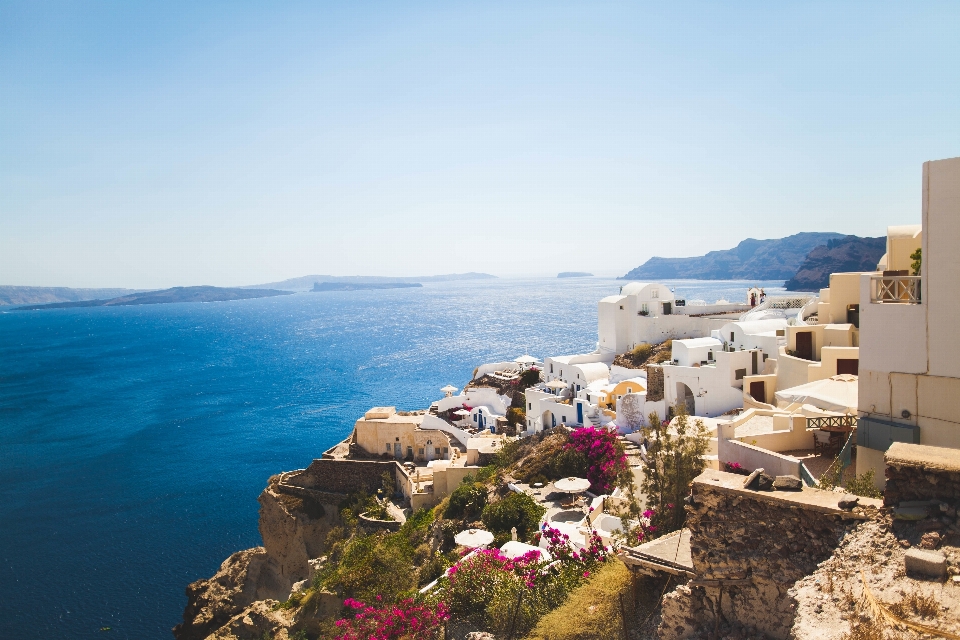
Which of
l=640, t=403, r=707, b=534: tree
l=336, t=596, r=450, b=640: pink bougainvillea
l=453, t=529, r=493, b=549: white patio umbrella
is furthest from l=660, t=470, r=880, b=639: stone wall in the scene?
l=453, t=529, r=493, b=549: white patio umbrella

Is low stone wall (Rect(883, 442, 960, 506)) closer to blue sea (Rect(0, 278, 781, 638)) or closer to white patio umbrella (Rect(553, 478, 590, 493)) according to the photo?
white patio umbrella (Rect(553, 478, 590, 493))

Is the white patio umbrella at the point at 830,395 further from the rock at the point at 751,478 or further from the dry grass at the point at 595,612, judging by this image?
the rock at the point at 751,478

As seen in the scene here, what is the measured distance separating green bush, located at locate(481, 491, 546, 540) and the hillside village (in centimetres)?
6

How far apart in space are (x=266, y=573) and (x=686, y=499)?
2730 cm

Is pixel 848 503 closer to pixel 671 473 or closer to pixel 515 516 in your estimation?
pixel 671 473

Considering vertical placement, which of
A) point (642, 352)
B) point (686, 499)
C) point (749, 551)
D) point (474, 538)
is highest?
point (686, 499)

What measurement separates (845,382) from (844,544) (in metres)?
12.1

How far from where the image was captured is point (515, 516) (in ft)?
57.1

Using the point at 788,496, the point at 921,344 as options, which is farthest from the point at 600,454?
the point at 788,496

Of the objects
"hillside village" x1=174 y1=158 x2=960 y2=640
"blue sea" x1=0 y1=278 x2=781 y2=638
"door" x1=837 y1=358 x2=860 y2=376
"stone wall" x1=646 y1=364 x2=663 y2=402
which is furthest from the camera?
"blue sea" x1=0 y1=278 x2=781 y2=638

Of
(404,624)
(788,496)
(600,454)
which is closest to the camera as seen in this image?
(788,496)

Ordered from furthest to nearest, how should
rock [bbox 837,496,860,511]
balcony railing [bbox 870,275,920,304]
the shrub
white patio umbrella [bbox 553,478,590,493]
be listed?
the shrub
white patio umbrella [bbox 553,478,590,493]
balcony railing [bbox 870,275,920,304]
rock [bbox 837,496,860,511]

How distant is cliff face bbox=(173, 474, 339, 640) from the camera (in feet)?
78.0

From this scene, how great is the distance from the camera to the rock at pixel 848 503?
5.21m
